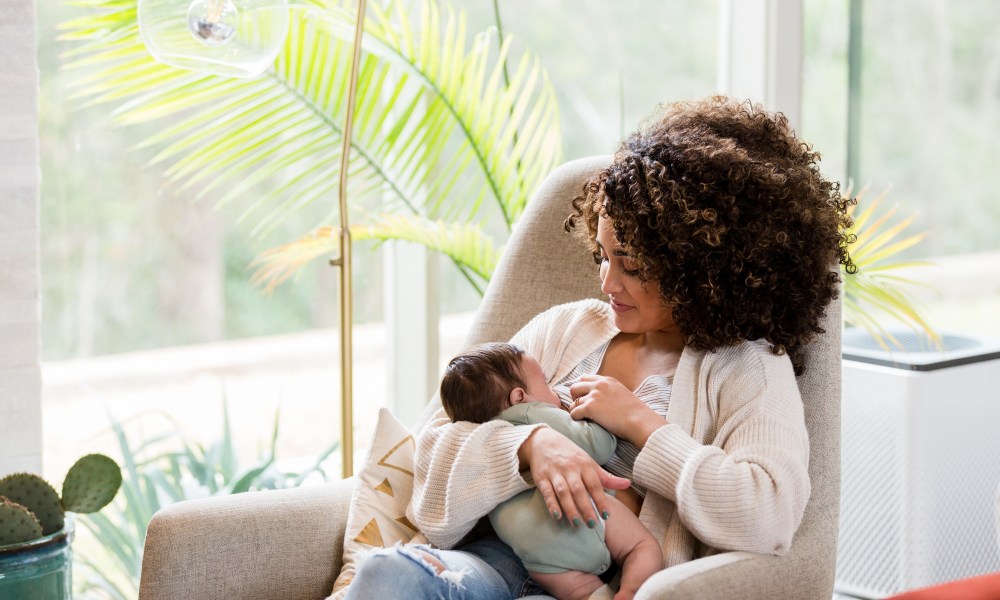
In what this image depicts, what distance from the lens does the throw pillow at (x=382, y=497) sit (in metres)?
1.64

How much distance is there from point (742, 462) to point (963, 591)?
376mm

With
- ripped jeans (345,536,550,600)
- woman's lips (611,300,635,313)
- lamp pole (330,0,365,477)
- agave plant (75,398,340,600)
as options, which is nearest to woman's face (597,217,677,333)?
woman's lips (611,300,635,313)

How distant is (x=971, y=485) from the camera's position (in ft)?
7.83

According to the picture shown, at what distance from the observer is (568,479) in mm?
1441


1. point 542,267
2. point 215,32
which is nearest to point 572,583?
point 542,267

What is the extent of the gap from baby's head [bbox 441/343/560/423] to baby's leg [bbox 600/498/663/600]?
0.68 ft

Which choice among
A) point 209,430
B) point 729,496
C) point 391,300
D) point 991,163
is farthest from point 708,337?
point 991,163

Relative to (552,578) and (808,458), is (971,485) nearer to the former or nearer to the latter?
(808,458)

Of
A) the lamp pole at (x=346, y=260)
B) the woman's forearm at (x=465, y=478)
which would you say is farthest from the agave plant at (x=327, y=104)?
the woman's forearm at (x=465, y=478)

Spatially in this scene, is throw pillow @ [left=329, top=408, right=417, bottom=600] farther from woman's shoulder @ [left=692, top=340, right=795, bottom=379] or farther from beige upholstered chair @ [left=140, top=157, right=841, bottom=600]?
woman's shoulder @ [left=692, top=340, right=795, bottom=379]

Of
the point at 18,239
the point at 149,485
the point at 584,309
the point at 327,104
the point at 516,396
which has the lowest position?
the point at 149,485

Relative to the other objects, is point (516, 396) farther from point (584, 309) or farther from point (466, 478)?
point (584, 309)

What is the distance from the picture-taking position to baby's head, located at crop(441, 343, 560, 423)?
1.58 meters

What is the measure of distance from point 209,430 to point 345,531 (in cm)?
115
